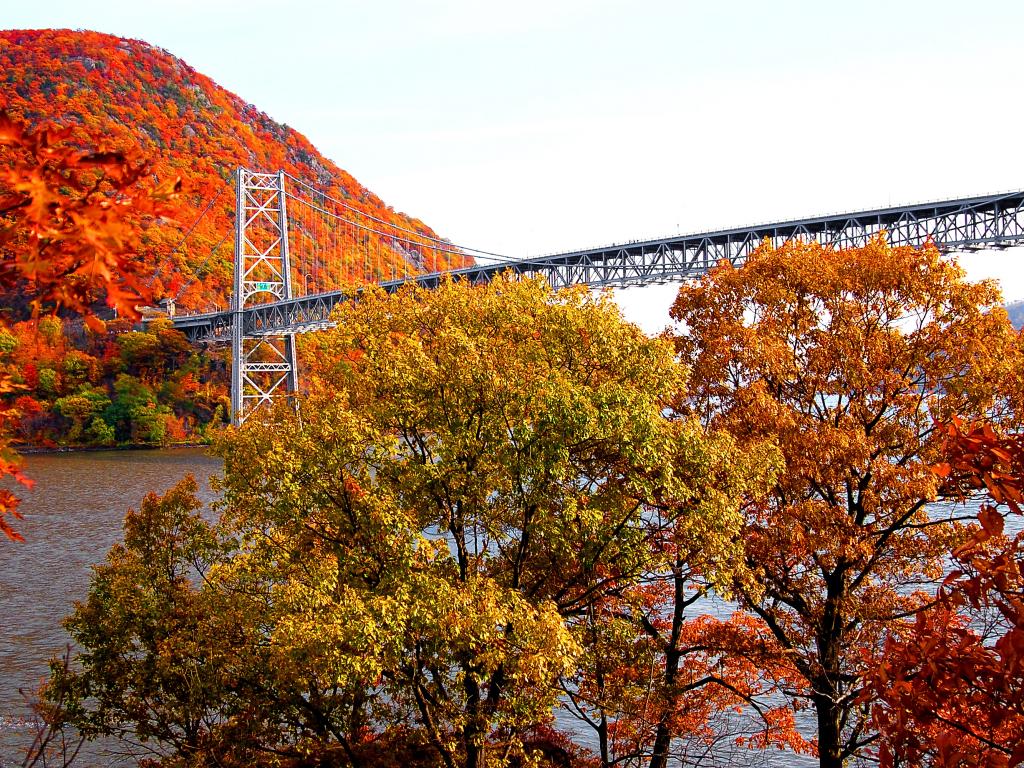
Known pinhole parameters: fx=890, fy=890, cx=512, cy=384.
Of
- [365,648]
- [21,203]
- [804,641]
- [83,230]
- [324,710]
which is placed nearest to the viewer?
[83,230]

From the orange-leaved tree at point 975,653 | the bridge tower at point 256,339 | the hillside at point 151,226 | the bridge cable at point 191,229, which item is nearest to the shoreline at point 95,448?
the hillside at point 151,226

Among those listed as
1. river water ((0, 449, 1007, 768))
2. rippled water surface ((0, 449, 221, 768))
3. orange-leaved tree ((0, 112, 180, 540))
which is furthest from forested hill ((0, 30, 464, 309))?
orange-leaved tree ((0, 112, 180, 540))

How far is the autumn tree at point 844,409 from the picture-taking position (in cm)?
1252

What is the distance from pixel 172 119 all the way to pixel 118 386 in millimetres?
49290

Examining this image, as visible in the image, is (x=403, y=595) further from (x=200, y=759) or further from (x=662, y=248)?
(x=662, y=248)

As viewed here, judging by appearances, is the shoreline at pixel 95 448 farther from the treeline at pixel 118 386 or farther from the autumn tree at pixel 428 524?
the autumn tree at pixel 428 524

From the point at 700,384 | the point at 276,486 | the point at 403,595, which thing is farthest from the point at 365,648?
the point at 700,384

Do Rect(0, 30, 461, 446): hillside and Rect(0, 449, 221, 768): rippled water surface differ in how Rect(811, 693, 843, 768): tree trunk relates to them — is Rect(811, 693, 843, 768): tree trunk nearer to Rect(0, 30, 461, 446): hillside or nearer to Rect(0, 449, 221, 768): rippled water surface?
Rect(0, 449, 221, 768): rippled water surface

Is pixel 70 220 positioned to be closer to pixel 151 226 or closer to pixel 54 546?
pixel 54 546

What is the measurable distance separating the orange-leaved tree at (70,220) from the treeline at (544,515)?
22.6 ft

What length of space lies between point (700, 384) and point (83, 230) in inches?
507

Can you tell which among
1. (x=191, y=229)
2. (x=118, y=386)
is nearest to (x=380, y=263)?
(x=191, y=229)

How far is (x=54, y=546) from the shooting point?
104ft

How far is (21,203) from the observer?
282cm
